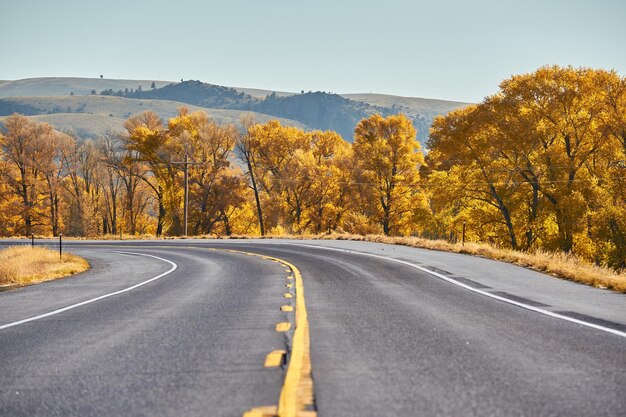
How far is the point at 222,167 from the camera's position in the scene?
5094 centimetres

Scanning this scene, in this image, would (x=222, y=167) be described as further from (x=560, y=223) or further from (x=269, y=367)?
(x=269, y=367)

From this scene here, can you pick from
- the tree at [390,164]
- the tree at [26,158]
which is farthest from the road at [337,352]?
the tree at [26,158]

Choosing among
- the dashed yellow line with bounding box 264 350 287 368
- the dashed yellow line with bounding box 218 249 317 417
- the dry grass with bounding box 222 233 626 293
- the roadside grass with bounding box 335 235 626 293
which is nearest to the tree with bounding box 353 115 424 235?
the dry grass with bounding box 222 233 626 293

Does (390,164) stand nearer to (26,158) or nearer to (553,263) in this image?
(553,263)

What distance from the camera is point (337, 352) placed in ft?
16.9

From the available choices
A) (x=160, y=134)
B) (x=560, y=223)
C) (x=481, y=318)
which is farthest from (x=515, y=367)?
(x=160, y=134)

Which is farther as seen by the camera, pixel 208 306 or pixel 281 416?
pixel 208 306

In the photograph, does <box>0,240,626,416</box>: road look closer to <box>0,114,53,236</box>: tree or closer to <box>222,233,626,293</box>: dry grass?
<box>222,233,626,293</box>: dry grass

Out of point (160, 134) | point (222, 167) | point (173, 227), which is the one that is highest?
point (160, 134)

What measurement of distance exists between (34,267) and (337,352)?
51.5ft

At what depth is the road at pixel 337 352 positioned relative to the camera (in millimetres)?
3680

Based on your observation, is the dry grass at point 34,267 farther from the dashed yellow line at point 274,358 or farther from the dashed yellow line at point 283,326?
the dashed yellow line at point 274,358

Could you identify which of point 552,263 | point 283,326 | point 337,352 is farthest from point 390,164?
point 337,352

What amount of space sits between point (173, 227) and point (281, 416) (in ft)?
167
